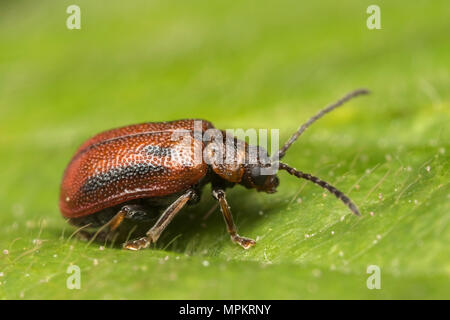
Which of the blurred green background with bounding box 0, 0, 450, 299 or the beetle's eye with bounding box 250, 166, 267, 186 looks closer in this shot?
the blurred green background with bounding box 0, 0, 450, 299

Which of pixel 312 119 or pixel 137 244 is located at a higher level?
pixel 312 119

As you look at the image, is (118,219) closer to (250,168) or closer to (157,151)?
(157,151)

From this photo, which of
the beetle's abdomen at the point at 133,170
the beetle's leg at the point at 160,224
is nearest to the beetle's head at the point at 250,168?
the beetle's abdomen at the point at 133,170

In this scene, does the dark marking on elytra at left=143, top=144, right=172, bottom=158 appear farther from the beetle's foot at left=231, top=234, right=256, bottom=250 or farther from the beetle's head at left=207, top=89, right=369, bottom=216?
the beetle's foot at left=231, top=234, right=256, bottom=250

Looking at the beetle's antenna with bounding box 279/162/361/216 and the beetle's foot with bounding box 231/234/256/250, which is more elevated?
the beetle's antenna with bounding box 279/162/361/216

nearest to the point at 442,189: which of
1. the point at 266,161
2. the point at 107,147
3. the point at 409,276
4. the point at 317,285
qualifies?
the point at 409,276

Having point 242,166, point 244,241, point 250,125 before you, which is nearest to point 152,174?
point 242,166

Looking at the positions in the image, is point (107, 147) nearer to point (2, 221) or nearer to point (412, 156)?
point (2, 221)

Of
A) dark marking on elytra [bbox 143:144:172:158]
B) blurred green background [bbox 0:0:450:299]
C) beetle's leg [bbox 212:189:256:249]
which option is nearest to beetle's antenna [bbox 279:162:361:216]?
blurred green background [bbox 0:0:450:299]
